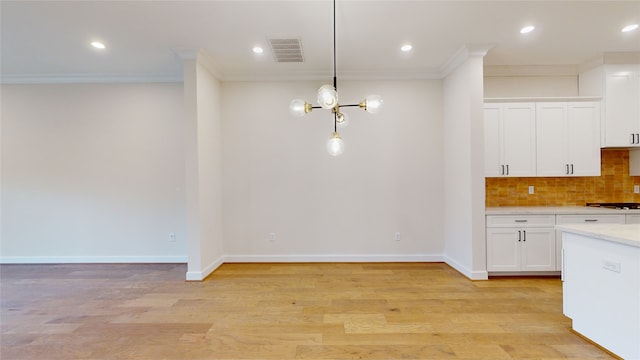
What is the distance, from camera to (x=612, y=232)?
7.14 feet

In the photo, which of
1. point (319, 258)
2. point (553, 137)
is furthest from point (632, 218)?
point (319, 258)

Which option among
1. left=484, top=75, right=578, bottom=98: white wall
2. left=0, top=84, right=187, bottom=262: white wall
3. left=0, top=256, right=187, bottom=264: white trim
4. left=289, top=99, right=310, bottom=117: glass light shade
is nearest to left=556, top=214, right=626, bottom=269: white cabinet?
left=484, top=75, right=578, bottom=98: white wall

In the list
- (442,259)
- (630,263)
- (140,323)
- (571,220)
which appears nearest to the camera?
(630,263)

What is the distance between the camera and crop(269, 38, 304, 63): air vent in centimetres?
359

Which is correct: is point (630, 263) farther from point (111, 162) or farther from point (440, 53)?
point (111, 162)

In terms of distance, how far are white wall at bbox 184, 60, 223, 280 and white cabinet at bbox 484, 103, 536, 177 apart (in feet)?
12.9

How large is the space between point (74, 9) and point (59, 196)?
322cm

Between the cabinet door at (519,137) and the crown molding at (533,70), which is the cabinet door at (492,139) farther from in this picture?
the crown molding at (533,70)

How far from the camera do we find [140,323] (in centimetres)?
275

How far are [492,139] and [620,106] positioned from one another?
1.80 m

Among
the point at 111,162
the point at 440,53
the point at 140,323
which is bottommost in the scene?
the point at 140,323

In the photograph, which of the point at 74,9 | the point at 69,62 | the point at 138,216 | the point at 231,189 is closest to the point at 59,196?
the point at 138,216

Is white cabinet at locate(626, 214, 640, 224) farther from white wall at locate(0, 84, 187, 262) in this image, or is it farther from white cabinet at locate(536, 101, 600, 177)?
white wall at locate(0, 84, 187, 262)

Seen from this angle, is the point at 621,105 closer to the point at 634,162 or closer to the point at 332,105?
the point at 634,162
